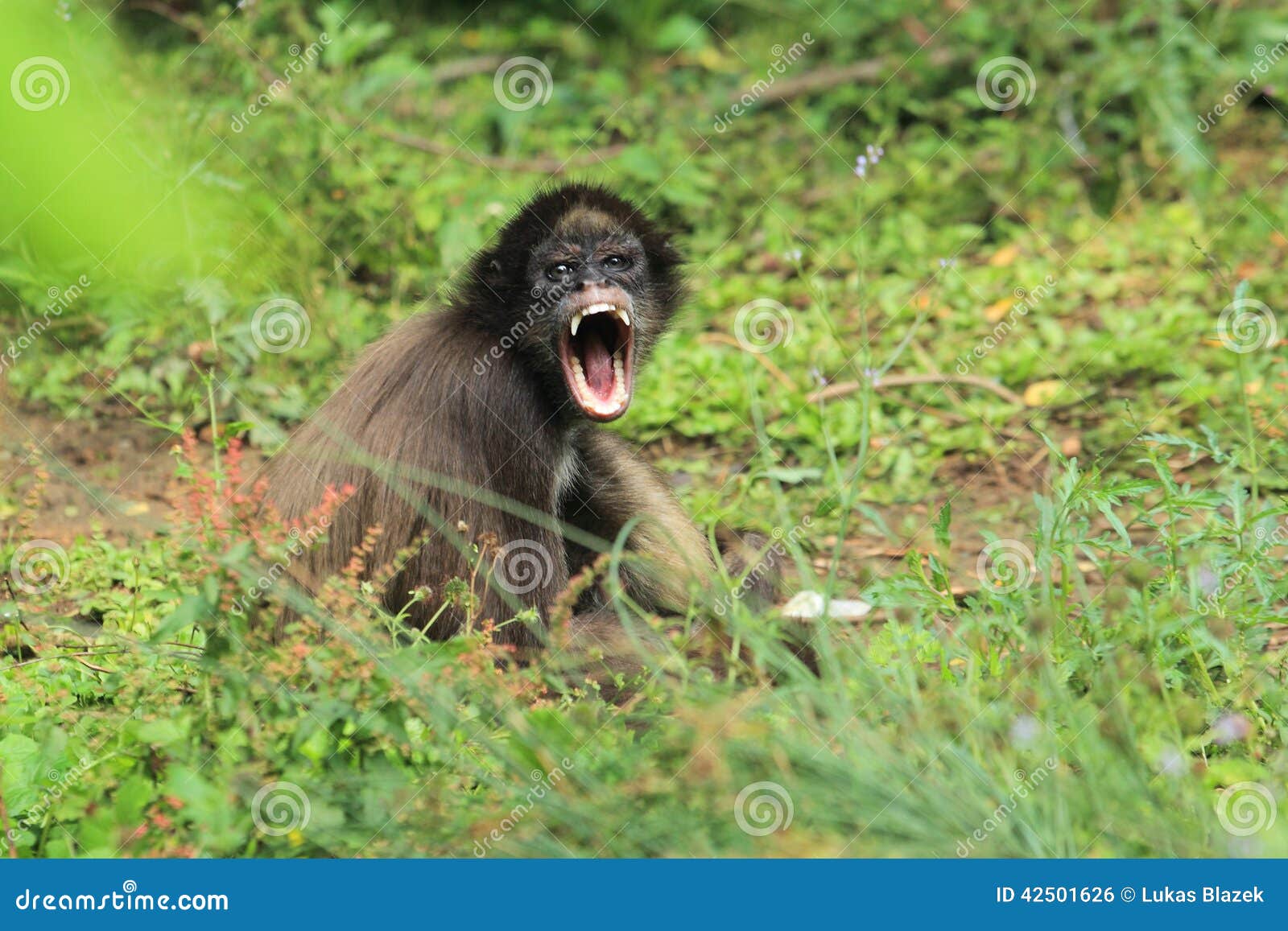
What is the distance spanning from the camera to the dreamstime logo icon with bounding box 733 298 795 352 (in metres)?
8.23

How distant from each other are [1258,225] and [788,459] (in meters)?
3.42

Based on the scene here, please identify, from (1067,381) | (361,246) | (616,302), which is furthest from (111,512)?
(1067,381)

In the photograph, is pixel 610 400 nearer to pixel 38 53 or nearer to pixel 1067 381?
pixel 38 53

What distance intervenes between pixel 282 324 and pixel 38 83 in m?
2.05

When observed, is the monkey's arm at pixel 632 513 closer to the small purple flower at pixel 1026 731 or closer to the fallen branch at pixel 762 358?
the fallen branch at pixel 762 358

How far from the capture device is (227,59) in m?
8.42

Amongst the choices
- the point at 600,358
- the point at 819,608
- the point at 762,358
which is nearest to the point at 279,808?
the point at 819,608

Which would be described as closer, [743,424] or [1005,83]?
[743,424]

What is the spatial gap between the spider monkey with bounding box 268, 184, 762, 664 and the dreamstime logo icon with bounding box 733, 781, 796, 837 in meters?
1.16
